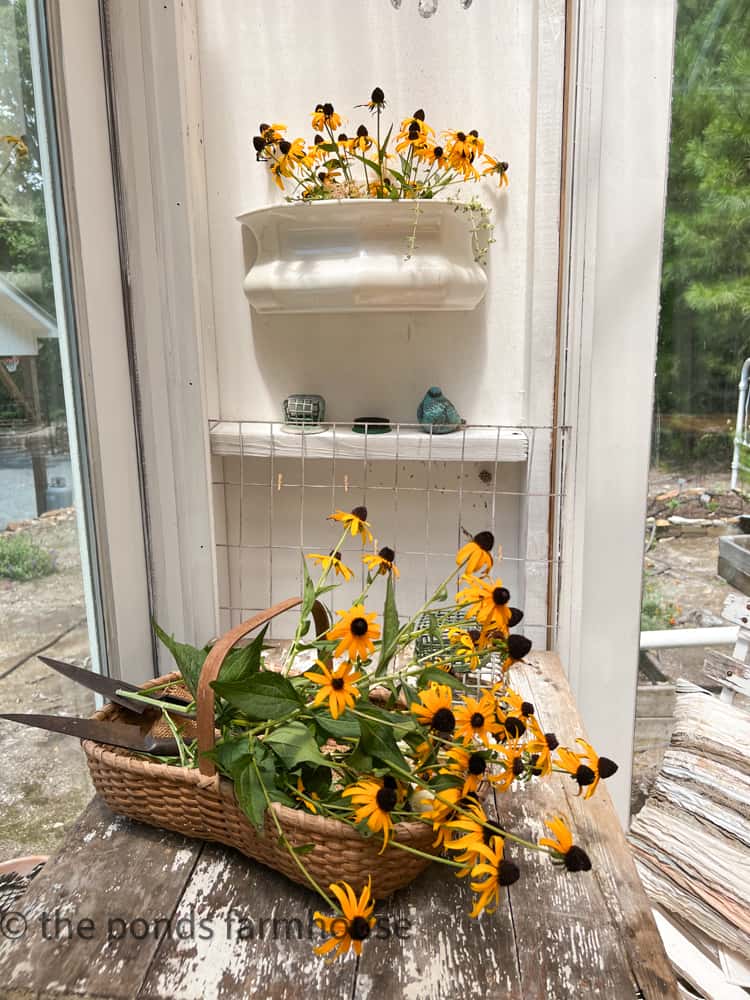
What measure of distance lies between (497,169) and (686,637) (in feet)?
2.78

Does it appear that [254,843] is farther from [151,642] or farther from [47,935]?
[151,642]

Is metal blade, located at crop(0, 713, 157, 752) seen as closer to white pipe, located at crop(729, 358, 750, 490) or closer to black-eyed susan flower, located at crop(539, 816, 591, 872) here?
black-eyed susan flower, located at crop(539, 816, 591, 872)

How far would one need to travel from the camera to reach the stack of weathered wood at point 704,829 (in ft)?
3.43

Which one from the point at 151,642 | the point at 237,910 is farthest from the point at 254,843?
the point at 151,642

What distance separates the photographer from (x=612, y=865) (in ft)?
2.45

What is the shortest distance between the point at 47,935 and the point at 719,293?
1209 mm

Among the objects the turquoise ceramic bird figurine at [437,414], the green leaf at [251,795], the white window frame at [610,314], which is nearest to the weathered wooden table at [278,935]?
the green leaf at [251,795]

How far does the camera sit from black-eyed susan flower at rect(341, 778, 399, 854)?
59cm

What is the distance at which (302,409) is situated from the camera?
120 centimetres

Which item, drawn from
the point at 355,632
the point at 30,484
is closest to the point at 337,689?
the point at 355,632

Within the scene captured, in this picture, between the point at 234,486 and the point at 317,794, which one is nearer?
the point at 317,794

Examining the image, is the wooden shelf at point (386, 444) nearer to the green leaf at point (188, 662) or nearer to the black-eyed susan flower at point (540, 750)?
the green leaf at point (188, 662)

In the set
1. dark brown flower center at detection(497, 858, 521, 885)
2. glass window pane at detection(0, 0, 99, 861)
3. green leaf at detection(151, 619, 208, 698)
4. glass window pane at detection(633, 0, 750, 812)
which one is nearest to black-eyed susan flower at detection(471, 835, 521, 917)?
dark brown flower center at detection(497, 858, 521, 885)

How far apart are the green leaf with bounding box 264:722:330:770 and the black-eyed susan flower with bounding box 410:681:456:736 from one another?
0.10 meters
